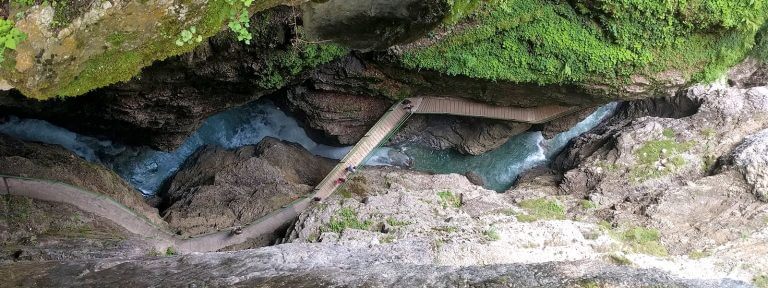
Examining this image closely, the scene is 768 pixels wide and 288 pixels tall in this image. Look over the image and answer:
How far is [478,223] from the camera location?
41.6ft

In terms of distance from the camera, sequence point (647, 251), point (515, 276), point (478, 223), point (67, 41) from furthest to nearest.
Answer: point (478, 223)
point (647, 251)
point (515, 276)
point (67, 41)

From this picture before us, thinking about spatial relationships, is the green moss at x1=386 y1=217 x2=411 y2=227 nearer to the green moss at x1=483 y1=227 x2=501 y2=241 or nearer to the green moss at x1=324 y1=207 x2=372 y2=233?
the green moss at x1=324 y1=207 x2=372 y2=233

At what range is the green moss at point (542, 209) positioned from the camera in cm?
1369

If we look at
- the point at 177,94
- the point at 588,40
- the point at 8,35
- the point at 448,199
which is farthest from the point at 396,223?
the point at 8,35

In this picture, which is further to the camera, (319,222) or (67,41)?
(319,222)

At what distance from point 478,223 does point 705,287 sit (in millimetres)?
5439

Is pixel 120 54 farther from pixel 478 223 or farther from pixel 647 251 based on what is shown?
pixel 647 251

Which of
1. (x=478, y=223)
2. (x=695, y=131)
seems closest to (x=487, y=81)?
(x=478, y=223)

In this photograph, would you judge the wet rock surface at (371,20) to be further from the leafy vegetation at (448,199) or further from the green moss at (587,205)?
the green moss at (587,205)

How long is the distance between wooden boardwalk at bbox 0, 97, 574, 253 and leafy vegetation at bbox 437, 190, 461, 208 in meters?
2.50

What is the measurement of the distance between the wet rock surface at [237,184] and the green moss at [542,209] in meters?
5.57

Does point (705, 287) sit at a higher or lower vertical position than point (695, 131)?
lower

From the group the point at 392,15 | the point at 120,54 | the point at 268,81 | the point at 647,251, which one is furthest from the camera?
the point at 268,81

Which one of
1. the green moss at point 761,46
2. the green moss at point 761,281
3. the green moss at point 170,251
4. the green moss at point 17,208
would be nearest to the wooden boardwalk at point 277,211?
the green moss at point 170,251
